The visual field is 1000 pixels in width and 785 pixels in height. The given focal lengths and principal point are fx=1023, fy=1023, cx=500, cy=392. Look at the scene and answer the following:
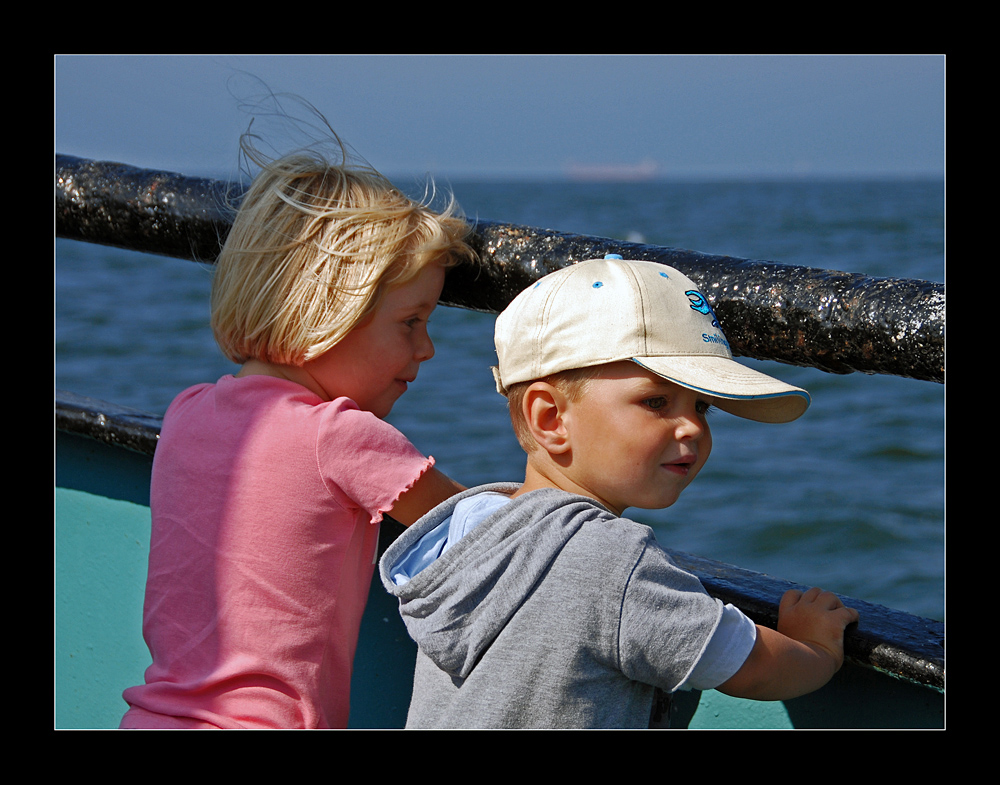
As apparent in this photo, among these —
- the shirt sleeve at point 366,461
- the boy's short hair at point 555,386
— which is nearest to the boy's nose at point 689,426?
the boy's short hair at point 555,386

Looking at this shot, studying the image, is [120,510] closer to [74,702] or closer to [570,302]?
[74,702]

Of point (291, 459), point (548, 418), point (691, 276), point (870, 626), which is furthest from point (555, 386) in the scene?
point (870, 626)

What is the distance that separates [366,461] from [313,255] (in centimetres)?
35

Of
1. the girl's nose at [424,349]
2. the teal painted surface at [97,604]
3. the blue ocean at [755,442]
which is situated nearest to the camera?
the girl's nose at [424,349]

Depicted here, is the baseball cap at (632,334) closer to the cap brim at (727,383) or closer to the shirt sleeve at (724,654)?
the cap brim at (727,383)

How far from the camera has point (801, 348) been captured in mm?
1446

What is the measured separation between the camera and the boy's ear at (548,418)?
4.67 feet

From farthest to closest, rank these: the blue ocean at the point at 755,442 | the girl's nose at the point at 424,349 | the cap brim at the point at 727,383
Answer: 1. the blue ocean at the point at 755,442
2. the girl's nose at the point at 424,349
3. the cap brim at the point at 727,383

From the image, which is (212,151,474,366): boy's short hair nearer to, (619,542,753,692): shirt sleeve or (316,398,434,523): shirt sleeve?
(316,398,434,523): shirt sleeve

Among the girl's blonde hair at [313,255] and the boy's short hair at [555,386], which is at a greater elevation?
the girl's blonde hair at [313,255]

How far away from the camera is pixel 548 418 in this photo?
1.44m

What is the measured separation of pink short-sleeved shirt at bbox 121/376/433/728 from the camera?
1.50 meters

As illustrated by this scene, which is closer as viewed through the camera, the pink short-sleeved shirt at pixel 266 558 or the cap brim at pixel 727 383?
the cap brim at pixel 727 383

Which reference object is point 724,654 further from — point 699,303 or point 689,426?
point 699,303
